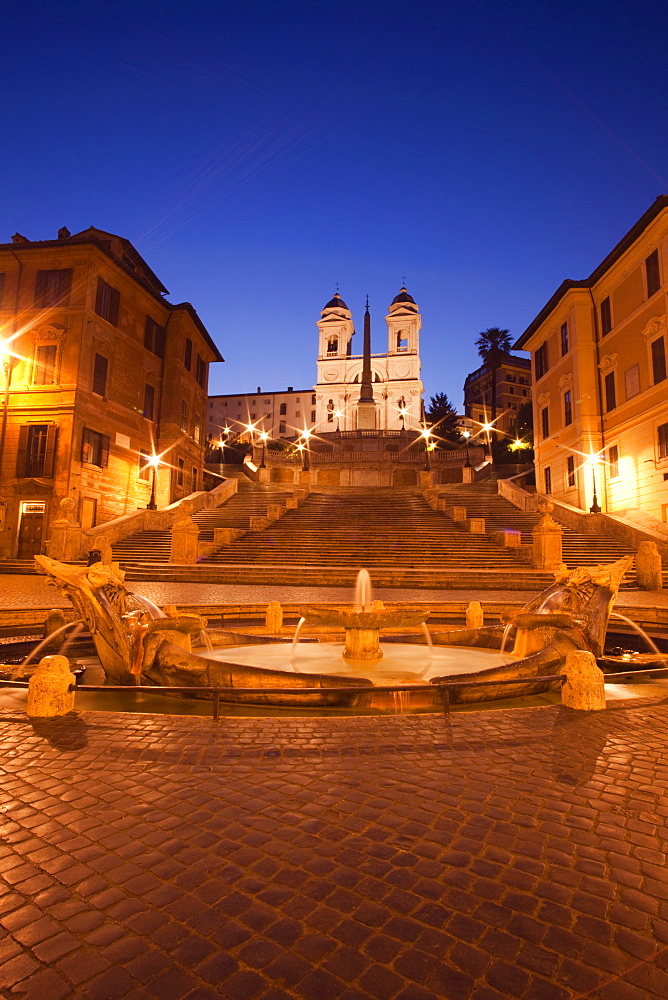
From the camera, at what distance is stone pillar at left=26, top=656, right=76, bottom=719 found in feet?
16.4

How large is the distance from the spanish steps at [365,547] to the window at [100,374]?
9.41 m

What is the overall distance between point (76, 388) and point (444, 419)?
5266 centimetres

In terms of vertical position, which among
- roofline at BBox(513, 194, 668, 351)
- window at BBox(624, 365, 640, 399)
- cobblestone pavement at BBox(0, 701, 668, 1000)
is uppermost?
roofline at BBox(513, 194, 668, 351)

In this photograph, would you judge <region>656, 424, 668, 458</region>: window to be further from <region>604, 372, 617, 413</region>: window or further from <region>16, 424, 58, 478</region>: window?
<region>16, 424, 58, 478</region>: window

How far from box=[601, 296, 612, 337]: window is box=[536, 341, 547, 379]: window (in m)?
6.61

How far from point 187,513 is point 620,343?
25.1 metres

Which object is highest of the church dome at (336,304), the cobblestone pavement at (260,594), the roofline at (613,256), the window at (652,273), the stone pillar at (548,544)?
the church dome at (336,304)

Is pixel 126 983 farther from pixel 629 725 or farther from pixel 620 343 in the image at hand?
pixel 620 343

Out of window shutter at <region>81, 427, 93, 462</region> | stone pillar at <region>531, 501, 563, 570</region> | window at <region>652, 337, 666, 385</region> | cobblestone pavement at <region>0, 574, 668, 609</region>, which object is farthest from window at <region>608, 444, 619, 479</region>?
window shutter at <region>81, 427, 93, 462</region>

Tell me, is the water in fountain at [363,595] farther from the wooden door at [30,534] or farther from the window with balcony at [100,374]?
the window with balcony at [100,374]

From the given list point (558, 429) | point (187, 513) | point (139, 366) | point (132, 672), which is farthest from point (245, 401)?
point (132, 672)

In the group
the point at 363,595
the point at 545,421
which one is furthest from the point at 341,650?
the point at 545,421

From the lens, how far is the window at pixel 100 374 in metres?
29.9

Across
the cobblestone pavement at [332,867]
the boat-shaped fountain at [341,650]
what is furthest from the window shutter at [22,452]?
the cobblestone pavement at [332,867]
